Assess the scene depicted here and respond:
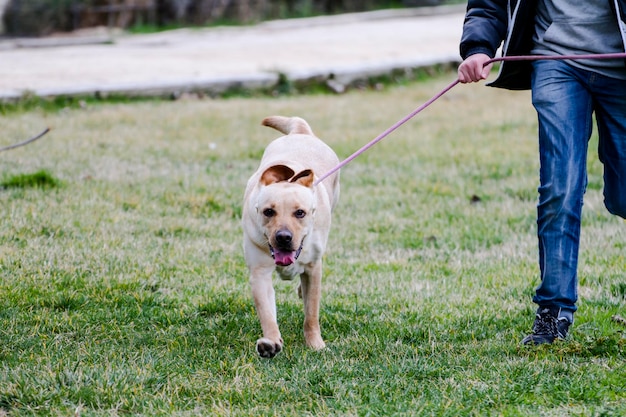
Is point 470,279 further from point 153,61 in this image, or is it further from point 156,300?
point 153,61

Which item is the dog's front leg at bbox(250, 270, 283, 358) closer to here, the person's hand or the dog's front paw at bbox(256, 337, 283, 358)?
the dog's front paw at bbox(256, 337, 283, 358)

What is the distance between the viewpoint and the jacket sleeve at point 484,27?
15.1 feet

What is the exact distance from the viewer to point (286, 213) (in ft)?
13.6

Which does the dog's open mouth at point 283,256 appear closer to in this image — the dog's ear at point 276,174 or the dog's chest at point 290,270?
the dog's chest at point 290,270

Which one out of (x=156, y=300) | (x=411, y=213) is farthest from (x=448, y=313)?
(x=411, y=213)

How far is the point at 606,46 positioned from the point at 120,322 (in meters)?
2.79

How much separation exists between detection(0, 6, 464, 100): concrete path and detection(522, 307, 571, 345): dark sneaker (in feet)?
27.8

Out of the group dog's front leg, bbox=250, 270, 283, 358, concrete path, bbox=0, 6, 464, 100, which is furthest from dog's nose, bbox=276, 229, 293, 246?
concrete path, bbox=0, 6, 464, 100

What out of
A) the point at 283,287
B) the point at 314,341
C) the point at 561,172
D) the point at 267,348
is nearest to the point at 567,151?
the point at 561,172

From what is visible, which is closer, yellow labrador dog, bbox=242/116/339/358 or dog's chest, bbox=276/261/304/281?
yellow labrador dog, bbox=242/116/339/358

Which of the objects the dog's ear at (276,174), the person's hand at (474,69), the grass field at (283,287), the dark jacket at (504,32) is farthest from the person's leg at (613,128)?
the dog's ear at (276,174)

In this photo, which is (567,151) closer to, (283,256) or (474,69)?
(474,69)

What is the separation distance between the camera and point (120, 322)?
4.84 metres

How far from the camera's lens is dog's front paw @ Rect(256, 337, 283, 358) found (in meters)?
4.24
